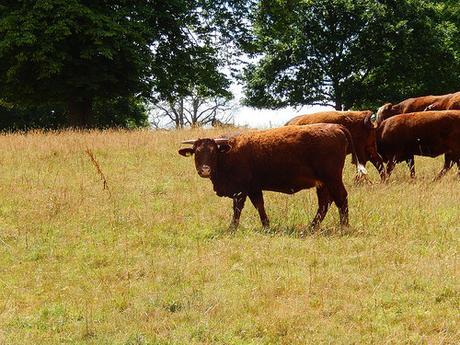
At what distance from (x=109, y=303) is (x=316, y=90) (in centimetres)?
3373

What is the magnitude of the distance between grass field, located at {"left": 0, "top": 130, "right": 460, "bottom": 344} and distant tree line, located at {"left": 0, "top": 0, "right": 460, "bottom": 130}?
1072cm

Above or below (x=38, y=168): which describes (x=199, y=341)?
below

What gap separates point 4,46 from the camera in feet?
70.0

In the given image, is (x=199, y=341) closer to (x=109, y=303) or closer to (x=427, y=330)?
(x=109, y=303)

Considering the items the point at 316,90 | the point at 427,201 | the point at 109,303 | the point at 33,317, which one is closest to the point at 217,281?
the point at 109,303

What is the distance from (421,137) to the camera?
13.6 m

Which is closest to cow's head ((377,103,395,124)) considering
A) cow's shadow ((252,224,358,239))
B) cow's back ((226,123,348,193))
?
cow's back ((226,123,348,193))

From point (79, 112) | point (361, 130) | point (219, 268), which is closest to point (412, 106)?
point (361, 130)

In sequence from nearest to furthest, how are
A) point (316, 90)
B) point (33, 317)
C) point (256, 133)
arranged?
point (33, 317), point (256, 133), point (316, 90)

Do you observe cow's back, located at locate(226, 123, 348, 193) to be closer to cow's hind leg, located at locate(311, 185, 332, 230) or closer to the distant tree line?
cow's hind leg, located at locate(311, 185, 332, 230)

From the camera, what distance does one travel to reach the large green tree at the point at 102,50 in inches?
851

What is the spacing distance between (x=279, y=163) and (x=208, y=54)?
19906 mm

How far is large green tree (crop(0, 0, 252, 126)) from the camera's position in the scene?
70.9 feet

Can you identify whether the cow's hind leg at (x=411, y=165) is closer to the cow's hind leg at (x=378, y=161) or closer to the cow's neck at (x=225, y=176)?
the cow's hind leg at (x=378, y=161)
